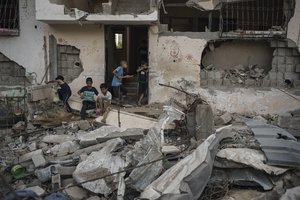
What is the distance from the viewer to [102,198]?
24.1 ft

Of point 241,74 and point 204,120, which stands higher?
point 241,74

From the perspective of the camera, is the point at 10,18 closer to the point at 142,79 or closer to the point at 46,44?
the point at 46,44

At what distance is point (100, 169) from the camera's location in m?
7.66

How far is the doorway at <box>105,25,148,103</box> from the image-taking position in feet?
50.1

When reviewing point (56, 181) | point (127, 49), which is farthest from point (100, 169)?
point (127, 49)

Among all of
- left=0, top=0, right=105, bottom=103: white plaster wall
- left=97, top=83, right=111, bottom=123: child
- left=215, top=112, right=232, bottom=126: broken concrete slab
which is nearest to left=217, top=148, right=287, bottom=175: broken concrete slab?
left=215, top=112, right=232, bottom=126: broken concrete slab

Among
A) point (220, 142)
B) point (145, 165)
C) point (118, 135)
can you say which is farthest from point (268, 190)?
point (118, 135)

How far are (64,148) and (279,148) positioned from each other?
4882 mm

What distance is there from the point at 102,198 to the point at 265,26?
1003 centimetres

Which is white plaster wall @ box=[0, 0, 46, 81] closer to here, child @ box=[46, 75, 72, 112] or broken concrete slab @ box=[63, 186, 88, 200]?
child @ box=[46, 75, 72, 112]

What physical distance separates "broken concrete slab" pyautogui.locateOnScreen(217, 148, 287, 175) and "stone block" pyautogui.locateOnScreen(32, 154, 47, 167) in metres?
3.83

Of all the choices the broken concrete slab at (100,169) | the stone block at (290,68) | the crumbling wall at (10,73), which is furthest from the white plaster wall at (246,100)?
the crumbling wall at (10,73)

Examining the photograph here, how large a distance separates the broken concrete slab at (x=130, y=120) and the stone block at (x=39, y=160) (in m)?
2.81

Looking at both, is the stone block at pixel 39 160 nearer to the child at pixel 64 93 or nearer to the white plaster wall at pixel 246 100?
the child at pixel 64 93
